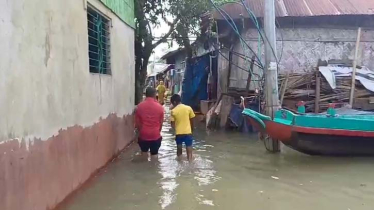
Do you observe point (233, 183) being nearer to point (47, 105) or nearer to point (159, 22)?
point (47, 105)

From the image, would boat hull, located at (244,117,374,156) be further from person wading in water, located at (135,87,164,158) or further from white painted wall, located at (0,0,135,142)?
white painted wall, located at (0,0,135,142)

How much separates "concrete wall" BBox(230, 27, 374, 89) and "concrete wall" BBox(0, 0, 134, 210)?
7222 millimetres

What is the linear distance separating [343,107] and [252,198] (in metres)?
6.54

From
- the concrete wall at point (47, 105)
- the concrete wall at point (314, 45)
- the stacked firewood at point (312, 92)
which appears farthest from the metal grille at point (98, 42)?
the concrete wall at point (314, 45)

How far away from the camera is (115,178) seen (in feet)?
23.7

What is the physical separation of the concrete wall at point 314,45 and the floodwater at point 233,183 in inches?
190

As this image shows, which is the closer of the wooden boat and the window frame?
the window frame

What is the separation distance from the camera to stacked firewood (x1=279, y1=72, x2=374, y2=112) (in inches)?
477

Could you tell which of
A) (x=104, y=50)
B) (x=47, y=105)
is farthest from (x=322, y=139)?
(x=47, y=105)

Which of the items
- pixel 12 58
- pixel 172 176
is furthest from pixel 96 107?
pixel 12 58

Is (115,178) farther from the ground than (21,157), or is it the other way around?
(21,157)

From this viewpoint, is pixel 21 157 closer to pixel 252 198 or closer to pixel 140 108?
pixel 252 198

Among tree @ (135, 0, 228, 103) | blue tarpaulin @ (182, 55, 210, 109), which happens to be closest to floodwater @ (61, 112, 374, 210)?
tree @ (135, 0, 228, 103)

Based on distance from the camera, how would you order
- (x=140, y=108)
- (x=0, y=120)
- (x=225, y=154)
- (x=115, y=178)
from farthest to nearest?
(x=225, y=154), (x=140, y=108), (x=115, y=178), (x=0, y=120)
